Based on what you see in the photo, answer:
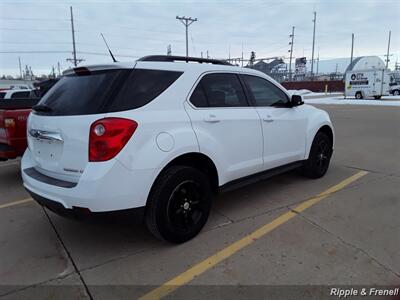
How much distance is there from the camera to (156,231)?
315 cm

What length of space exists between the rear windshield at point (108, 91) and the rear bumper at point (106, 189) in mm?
521

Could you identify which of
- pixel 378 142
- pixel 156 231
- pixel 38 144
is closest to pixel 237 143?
pixel 156 231

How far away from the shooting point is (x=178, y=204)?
330 cm

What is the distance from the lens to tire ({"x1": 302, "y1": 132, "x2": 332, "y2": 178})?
5.26 metres

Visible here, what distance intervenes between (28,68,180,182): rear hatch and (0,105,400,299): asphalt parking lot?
683 mm

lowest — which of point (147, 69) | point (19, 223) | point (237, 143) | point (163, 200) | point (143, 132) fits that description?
point (19, 223)

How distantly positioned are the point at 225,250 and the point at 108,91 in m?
1.85

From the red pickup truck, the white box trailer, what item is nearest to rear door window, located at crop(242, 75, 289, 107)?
the red pickup truck

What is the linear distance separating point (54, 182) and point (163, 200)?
3.29ft

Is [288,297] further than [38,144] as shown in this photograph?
No

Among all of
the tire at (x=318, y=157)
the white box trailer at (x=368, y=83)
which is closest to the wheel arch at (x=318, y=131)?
Result: the tire at (x=318, y=157)

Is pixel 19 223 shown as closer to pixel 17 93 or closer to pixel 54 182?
pixel 54 182

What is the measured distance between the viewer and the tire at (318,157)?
5.26 m

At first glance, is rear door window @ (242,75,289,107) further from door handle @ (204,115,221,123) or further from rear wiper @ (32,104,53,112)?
rear wiper @ (32,104,53,112)
